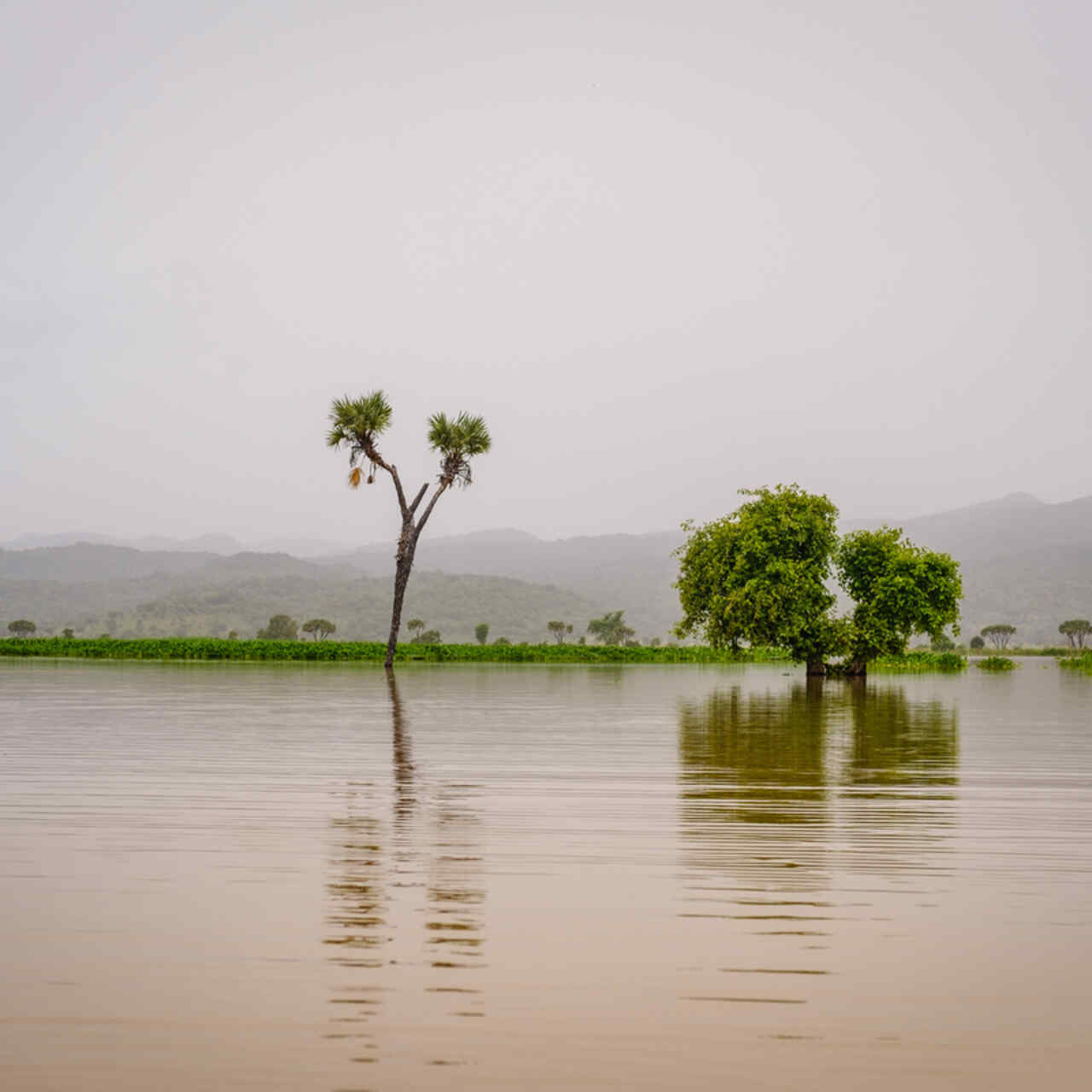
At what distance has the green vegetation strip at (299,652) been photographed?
5125 cm

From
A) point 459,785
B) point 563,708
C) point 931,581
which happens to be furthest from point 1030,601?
point 459,785

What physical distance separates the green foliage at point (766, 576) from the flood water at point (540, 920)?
69.9 feet

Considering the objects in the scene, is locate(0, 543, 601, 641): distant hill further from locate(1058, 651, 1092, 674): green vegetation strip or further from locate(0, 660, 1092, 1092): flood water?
locate(0, 660, 1092, 1092): flood water

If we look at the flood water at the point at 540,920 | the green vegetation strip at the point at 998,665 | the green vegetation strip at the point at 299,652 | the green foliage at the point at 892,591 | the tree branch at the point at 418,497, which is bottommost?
the green vegetation strip at the point at 998,665

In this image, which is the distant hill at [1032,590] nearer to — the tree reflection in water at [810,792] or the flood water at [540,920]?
the tree reflection in water at [810,792]

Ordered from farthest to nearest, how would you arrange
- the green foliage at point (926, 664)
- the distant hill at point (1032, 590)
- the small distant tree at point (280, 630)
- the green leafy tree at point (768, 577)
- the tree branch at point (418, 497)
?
the distant hill at point (1032, 590) < the small distant tree at point (280, 630) < the green foliage at point (926, 664) < the tree branch at point (418, 497) < the green leafy tree at point (768, 577)

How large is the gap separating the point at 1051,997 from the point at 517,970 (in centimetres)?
207

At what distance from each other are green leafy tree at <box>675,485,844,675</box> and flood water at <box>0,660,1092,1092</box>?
838 inches

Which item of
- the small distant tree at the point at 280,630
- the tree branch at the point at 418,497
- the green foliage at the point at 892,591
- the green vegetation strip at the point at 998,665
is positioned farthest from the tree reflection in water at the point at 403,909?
the small distant tree at the point at 280,630

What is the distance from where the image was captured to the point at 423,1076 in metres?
3.55

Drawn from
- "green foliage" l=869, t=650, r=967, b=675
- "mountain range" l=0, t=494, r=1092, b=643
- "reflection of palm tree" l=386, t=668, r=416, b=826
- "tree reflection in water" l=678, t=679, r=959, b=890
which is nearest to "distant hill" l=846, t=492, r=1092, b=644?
"mountain range" l=0, t=494, r=1092, b=643

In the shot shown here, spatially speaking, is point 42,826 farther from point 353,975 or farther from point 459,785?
point 353,975

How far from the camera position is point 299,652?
51344mm

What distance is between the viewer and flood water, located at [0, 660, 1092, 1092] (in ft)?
12.3
